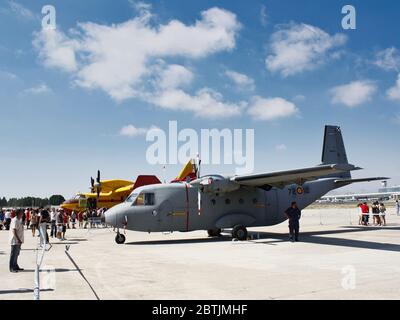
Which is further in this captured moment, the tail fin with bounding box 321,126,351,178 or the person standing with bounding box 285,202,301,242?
the tail fin with bounding box 321,126,351,178

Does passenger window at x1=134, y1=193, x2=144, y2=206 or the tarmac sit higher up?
passenger window at x1=134, y1=193, x2=144, y2=206

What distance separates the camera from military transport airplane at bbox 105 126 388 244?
1814cm

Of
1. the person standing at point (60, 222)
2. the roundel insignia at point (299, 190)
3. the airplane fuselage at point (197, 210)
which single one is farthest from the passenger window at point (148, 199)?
the roundel insignia at point (299, 190)

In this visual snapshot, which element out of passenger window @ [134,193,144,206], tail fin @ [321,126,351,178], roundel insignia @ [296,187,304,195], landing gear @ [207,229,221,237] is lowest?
landing gear @ [207,229,221,237]

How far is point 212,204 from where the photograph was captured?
19.4 m

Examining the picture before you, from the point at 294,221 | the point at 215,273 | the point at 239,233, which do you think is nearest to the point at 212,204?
the point at 239,233

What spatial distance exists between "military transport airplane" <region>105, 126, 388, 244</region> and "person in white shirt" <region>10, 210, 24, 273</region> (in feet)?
22.8

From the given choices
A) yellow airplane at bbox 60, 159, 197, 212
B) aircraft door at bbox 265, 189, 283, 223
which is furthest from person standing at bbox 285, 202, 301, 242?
yellow airplane at bbox 60, 159, 197, 212

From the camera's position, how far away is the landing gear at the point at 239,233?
1922 centimetres

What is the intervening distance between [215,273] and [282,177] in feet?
29.1

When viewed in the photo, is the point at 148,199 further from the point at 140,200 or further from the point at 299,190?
the point at 299,190

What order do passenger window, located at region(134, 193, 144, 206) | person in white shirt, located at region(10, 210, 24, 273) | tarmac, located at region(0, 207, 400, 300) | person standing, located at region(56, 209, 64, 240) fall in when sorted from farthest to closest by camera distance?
person standing, located at region(56, 209, 64, 240)
passenger window, located at region(134, 193, 144, 206)
person in white shirt, located at region(10, 210, 24, 273)
tarmac, located at region(0, 207, 400, 300)

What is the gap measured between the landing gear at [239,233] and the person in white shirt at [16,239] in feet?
34.9

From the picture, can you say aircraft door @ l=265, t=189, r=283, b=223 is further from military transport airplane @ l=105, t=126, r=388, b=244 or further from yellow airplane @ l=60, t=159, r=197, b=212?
yellow airplane @ l=60, t=159, r=197, b=212
